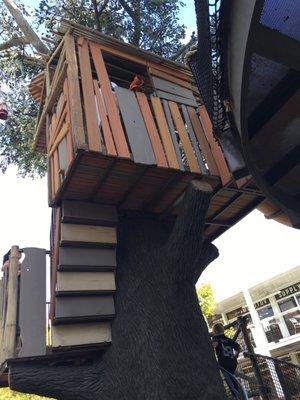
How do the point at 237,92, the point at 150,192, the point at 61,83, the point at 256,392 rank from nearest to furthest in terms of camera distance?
the point at 237,92, the point at 150,192, the point at 61,83, the point at 256,392

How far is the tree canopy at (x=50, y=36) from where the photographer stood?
941 centimetres

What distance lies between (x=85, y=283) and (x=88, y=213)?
0.78m

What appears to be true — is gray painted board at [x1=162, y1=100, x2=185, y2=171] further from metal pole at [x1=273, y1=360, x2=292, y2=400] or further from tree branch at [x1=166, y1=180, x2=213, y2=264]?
metal pole at [x1=273, y1=360, x2=292, y2=400]

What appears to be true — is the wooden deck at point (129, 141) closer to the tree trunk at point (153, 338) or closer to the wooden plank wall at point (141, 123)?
the wooden plank wall at point (141, 123)

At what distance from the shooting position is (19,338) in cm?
398

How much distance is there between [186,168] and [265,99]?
1.45 meters

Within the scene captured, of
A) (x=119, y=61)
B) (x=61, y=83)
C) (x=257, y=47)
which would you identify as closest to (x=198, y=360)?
(x=257, y=47)

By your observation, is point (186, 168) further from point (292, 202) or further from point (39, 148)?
point (39, 148)

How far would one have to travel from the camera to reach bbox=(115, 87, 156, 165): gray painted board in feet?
13.4

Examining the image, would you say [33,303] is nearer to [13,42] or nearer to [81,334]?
[81,334]

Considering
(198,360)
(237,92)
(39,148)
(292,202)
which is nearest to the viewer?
(237,92)

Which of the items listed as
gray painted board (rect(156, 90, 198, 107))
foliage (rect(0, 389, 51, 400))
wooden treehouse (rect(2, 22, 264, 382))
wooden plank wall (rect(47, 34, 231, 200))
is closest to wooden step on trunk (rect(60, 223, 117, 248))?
wooden treehouse (rect(2, 22, 264, 382))

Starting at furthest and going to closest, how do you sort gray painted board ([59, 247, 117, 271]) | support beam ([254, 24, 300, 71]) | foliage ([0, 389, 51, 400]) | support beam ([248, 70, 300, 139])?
foliage ([0, 389, 51, 400])
gray painted board ([59, 247, 117, 271])
support beam ([248, 70, 300, 139])
support beam ([254, 24, 300, 71])

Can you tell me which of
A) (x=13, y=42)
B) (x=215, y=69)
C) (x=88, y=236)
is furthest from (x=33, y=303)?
(x=13, y=42)
